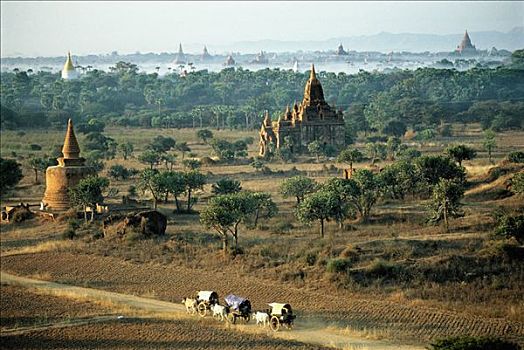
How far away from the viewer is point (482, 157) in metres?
47.4

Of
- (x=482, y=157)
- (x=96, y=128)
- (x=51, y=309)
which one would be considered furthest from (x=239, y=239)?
(x=96, y=128)

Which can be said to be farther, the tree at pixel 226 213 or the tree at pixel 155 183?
the tree at pixel 155 183

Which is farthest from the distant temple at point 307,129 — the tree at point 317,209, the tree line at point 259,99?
the tree at point 317,209

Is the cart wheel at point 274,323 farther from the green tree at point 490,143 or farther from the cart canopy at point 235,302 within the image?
the green tree at point 490,143

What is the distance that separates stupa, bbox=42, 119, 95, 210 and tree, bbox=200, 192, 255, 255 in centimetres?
1003

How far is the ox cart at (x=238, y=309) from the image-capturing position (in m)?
20.4

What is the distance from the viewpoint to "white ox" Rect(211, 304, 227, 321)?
2064 cm

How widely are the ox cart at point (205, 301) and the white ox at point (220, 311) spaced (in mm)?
201

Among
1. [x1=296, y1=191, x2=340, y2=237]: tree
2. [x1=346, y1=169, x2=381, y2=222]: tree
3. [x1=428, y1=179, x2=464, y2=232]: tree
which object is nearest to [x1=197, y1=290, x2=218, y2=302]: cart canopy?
[x1=296, y1=191, x2=340, y2=237]: tree

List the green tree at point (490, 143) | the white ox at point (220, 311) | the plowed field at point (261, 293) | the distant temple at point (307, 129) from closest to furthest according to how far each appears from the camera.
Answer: the plowed field at point (261, 293), the white ox at point (220, 311), the green tree at point (490, 143), the distant temple at point (307, 129)

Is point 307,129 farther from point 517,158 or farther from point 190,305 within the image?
point 190,305

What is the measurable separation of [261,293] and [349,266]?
110 inches

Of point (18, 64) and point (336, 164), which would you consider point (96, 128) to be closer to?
point (336, 164)

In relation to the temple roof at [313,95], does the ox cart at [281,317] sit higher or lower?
lower
